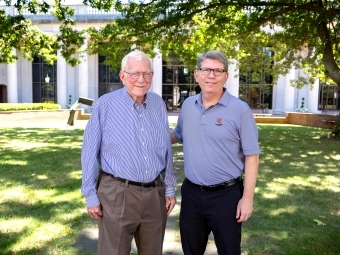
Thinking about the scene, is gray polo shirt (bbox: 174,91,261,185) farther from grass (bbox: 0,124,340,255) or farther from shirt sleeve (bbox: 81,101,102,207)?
grass (bbox: 0,124,340,255)

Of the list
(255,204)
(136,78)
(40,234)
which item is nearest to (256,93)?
(255,204)

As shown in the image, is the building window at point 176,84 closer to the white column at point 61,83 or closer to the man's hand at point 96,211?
the white column at point 61,83

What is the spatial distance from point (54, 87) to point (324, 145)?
3449 centimetres

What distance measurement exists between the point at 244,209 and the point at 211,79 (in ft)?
3.31

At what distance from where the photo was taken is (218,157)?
2.62 m

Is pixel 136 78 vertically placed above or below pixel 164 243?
above

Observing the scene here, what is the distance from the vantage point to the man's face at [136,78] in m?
2.46

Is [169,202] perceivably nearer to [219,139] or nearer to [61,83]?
[219,139]

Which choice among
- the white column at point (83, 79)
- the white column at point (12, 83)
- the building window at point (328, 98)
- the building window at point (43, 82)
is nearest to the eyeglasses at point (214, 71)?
the white column at point (83, 79)

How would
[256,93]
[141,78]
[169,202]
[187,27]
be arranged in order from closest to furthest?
[141,78]
[169,202]
[187,27]
[256,93]

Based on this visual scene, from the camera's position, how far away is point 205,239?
9.43 feet

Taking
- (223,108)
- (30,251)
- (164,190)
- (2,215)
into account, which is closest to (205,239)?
(164,190)

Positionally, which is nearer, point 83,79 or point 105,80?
point 83,79

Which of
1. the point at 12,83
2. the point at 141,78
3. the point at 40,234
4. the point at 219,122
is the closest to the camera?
the point at 141,78
